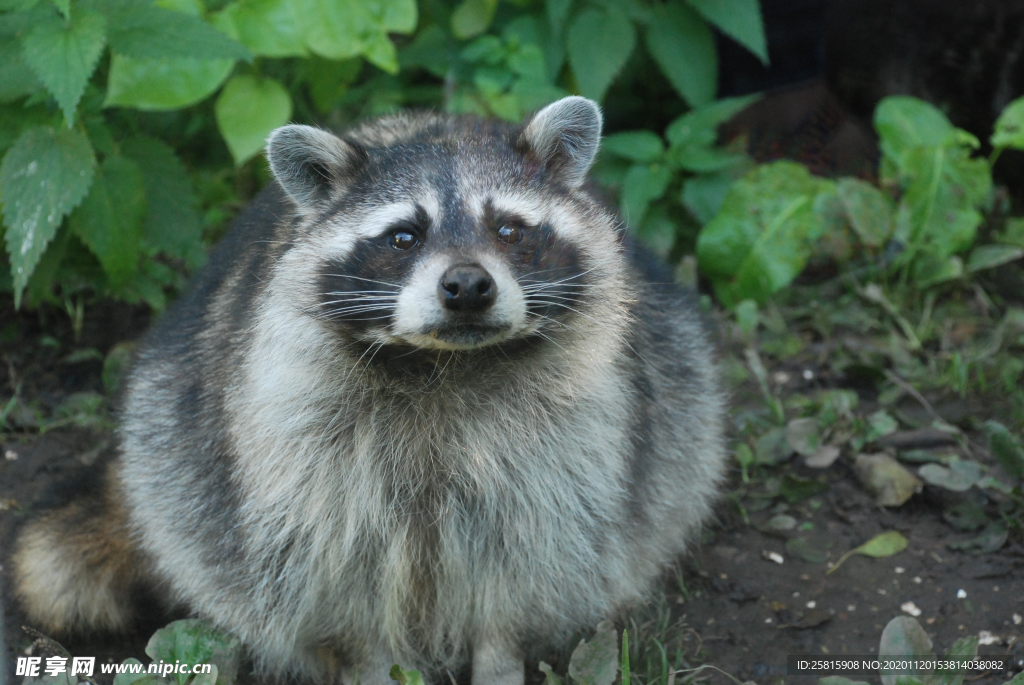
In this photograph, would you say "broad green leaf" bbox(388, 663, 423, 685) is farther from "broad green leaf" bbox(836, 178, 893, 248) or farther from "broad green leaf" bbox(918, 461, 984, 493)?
"broad green leaf" bbox(836, 178, 893, 248)

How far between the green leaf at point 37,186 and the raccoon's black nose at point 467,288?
4.53 feet

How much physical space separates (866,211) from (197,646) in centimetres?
327

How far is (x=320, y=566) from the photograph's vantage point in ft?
8.43

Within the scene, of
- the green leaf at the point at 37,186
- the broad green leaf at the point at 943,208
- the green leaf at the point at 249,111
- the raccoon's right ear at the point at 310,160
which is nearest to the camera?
the raccoon's right ear at the point at 310,160

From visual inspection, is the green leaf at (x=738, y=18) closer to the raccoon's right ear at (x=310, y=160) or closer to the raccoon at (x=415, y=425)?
the raccoon at (x=415, y=425)

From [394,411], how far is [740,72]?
9.87 ft

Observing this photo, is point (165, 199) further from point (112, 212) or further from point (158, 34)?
point (158, 34)

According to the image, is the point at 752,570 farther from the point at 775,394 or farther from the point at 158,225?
the point at 158,225

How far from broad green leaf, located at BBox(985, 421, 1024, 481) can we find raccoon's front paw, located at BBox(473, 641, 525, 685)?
65.0 inches

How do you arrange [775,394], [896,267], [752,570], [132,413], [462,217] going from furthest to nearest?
[896,267], [775,394], [752,570], [132,413], [462,217]

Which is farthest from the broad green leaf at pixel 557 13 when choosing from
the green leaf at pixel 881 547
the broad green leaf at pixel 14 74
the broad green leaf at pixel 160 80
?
the green leaf at pixel 881 547

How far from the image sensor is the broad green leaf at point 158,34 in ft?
9.43

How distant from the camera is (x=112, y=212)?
334 cm

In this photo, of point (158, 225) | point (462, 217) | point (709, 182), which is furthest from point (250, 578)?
point (709, 182)
